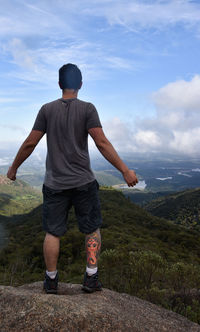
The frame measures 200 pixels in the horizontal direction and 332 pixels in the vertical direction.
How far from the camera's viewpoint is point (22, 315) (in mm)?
3111

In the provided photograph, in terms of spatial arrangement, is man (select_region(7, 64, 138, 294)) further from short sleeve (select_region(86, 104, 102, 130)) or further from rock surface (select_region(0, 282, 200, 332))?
rock surface (select_region(0, 282, 200, 332))

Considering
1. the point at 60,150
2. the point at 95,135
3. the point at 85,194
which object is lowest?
the point at 85,194

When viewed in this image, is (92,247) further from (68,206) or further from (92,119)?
(92,119)

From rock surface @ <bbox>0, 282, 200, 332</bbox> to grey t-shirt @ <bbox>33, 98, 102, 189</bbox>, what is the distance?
1.67 metres

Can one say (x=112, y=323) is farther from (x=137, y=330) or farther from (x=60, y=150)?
(x=60, y=150)

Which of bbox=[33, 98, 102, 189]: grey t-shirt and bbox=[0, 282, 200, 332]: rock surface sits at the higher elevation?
bbox=[33, 98, 102, 189]: grey t-shirt

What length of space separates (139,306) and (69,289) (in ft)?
4.55

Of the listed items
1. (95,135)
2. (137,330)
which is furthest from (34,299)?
(95,135)

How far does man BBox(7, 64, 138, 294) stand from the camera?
3.88 m

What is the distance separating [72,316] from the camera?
3117 mm

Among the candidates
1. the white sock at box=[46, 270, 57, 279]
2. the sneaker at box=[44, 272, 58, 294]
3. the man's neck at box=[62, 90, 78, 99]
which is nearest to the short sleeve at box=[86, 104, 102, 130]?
the man's neck at box=[62, 90, 78, 99]

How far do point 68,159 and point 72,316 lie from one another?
7.17ft

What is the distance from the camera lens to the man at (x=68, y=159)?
3877mm

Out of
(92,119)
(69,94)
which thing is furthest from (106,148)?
(69,94)
